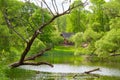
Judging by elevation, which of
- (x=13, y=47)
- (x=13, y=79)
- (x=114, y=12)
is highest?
(x=114, y=12)

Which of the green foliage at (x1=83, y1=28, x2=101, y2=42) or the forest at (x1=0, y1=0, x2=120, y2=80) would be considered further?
the green foliage at (x1=83, y1=28, x2=101, y2=42)

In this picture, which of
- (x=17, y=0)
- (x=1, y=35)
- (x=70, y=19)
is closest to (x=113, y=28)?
(x=17, y=0)

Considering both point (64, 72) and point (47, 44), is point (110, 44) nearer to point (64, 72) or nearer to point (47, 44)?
point (47, 44)

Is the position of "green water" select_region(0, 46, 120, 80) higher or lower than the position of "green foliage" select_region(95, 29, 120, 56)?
lower

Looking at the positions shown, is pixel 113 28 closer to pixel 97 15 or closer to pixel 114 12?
pixel 114 12

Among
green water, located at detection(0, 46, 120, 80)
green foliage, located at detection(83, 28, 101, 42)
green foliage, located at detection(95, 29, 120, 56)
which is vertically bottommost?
green water, located at detection(0, 46, 120, 80)

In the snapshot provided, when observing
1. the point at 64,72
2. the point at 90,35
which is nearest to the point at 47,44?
the point at 64,72

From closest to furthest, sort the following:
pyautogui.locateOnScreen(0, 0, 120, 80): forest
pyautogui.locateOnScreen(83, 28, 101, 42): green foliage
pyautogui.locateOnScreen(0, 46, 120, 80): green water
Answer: pyautogui.locateOnScreen(0, 0, 120, 80): forest → pyautogui.locateOnScreen(0, 46, 120, 80): green water → pyautogui.locateOnScreen(83, 28, 101, 42): green foliage

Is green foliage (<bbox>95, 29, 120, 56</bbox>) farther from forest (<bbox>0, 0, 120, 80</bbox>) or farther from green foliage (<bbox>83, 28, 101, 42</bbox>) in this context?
green foliage (<bbox>83, 28, 101, 42</bbox>)

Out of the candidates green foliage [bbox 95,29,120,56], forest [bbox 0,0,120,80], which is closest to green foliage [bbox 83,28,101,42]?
forest [bbox 0,0,120,80]

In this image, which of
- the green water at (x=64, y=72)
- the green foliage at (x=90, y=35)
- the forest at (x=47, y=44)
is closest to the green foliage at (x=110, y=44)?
the forest at (x=47, y=44)

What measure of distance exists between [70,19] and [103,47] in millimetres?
51604

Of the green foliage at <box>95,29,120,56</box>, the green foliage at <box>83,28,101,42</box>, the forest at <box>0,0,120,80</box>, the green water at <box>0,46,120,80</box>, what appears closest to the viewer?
the forest at <box>0,0,120,80</box>

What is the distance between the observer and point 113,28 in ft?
142
